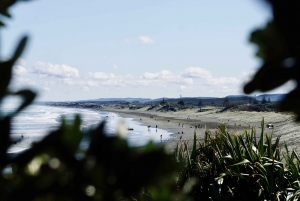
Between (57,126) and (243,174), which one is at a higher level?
(57,126)

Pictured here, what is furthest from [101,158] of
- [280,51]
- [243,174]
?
[243,174]

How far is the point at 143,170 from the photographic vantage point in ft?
1.82

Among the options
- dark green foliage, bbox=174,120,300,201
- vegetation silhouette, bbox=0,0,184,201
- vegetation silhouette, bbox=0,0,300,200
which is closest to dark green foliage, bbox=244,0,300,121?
vegetation silhouette, bbox=0,0,300,200

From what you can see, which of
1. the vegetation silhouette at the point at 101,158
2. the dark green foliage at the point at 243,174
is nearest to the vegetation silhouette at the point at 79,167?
the vegetation silhouette at the point at 101,158

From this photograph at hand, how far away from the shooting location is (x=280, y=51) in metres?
0.48

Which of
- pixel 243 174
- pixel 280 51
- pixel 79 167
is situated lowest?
pixel 243 174

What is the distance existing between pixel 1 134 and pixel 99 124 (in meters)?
0.16

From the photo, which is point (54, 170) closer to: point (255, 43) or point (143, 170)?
point (143, 170)

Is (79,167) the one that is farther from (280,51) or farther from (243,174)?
(243,174)

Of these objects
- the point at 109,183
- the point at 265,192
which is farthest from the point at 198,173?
the point at 109,183

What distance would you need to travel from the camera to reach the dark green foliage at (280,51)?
0.44 meters

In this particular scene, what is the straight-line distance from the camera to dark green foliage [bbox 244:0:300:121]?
44 cm

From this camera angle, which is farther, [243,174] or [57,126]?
[243,174]

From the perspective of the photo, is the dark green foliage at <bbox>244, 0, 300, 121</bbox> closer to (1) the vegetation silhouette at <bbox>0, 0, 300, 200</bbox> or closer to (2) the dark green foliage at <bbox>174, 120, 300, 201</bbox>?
(1) the vegetation silhouette at <bbox>0, 0, 300, 200</bbox>
